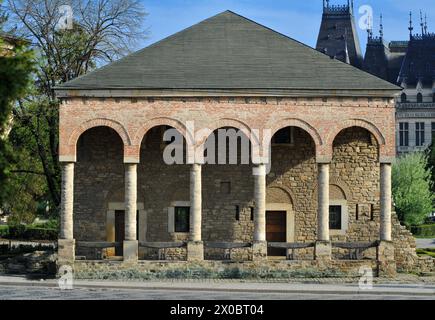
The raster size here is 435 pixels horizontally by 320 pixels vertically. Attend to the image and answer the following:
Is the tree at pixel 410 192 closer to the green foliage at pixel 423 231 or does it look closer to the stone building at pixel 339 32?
the green foliage at pixel 423 231

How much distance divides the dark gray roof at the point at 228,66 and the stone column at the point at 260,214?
333 centimetres

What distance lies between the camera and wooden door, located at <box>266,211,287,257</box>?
116ft

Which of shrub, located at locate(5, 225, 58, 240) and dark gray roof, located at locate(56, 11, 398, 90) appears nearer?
dark gray roof, located at locate(56, 11, 398, 90)

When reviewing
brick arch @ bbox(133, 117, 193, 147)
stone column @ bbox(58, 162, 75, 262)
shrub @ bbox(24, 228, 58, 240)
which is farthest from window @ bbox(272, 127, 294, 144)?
shrub @ bbox(24, 228, 58, 240)

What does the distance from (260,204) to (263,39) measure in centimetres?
763

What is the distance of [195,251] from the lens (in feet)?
106

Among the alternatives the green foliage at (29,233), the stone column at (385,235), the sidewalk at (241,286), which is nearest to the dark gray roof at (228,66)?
the stone column at (385,235)

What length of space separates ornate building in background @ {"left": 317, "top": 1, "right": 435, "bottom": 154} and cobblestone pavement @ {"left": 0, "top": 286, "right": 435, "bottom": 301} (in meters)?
79.3

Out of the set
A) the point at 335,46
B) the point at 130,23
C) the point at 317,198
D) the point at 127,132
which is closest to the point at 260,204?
the point at 317,198

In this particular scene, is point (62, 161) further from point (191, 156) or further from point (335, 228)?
point (335, 228)

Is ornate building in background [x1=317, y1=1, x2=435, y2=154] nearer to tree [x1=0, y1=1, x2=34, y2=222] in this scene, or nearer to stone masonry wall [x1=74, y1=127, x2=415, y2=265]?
stone masonry wall [x1=74, y1=127, x2=415, y2=265]

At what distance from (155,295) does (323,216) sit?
8064 millimetres

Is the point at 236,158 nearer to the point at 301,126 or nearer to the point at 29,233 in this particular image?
the point at 301,126

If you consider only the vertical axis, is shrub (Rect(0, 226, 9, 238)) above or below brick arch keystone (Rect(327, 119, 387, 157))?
below
